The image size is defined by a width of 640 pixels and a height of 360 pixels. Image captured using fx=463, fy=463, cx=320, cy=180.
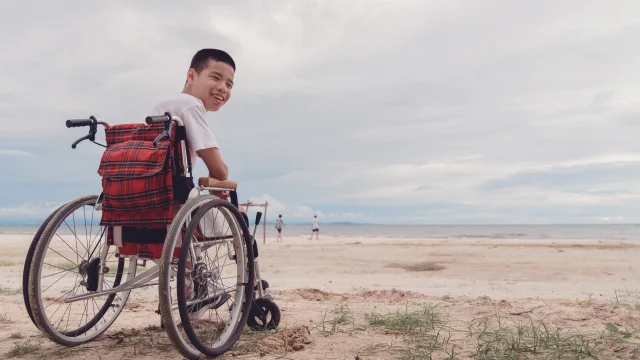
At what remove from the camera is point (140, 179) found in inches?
108

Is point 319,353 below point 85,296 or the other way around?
below

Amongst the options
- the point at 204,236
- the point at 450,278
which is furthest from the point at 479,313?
the point at 450,278

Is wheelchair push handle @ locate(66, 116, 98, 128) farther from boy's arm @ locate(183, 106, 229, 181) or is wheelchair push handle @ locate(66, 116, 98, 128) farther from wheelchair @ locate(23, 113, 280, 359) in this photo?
boy's arm @ locate(183, 106, 229, 181)

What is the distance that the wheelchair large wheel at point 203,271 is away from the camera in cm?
248

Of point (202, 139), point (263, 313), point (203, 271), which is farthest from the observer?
point (263, 313)

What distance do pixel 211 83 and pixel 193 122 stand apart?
0.47 meters

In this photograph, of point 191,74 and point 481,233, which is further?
point 481,233

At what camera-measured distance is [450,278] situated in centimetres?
898

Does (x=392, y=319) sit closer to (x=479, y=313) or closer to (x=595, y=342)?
(x=479, y=313)

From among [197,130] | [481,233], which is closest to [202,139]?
[197,130]

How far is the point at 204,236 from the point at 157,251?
31 cm

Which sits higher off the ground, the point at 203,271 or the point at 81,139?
the point at 81,139

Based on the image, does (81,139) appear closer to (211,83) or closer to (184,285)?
(211,83)

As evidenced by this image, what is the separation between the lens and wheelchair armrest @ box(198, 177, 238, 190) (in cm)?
295
